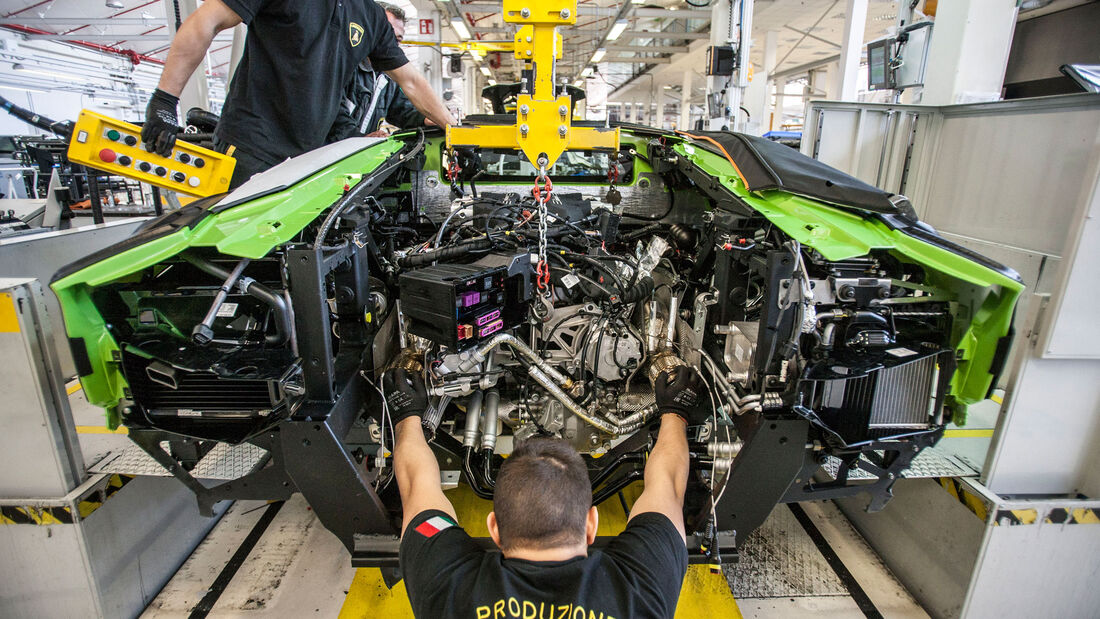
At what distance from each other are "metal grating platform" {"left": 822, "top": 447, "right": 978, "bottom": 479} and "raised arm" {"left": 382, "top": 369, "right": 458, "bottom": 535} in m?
1.42

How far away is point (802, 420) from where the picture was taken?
162 centimetres

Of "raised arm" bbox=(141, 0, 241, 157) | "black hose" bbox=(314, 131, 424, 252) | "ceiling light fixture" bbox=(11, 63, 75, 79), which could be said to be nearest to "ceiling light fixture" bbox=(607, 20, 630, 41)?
"black hose" bbox=(314, 131, 424, 252)

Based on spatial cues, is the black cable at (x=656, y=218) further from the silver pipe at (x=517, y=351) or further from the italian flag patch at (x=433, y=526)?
the italian flag patch at (x=433, y=526)

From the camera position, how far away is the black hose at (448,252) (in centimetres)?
205

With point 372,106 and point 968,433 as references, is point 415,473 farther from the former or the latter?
point 372,106

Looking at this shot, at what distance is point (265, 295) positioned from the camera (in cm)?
154

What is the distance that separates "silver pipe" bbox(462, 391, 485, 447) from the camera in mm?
2008

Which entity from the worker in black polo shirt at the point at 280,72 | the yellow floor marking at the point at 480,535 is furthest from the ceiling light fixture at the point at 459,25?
the yellow floor marking at the point at 480,535

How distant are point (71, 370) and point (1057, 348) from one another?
465cm

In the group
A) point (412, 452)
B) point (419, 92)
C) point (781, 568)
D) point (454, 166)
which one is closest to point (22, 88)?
point (419, 92)

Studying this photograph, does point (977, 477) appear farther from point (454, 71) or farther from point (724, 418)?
point (454, 71)

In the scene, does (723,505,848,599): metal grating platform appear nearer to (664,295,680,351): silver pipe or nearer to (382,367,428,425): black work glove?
(664,295,680,351): silver pipe

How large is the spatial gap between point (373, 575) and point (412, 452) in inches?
34.0

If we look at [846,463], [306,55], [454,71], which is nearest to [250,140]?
[306,55]
